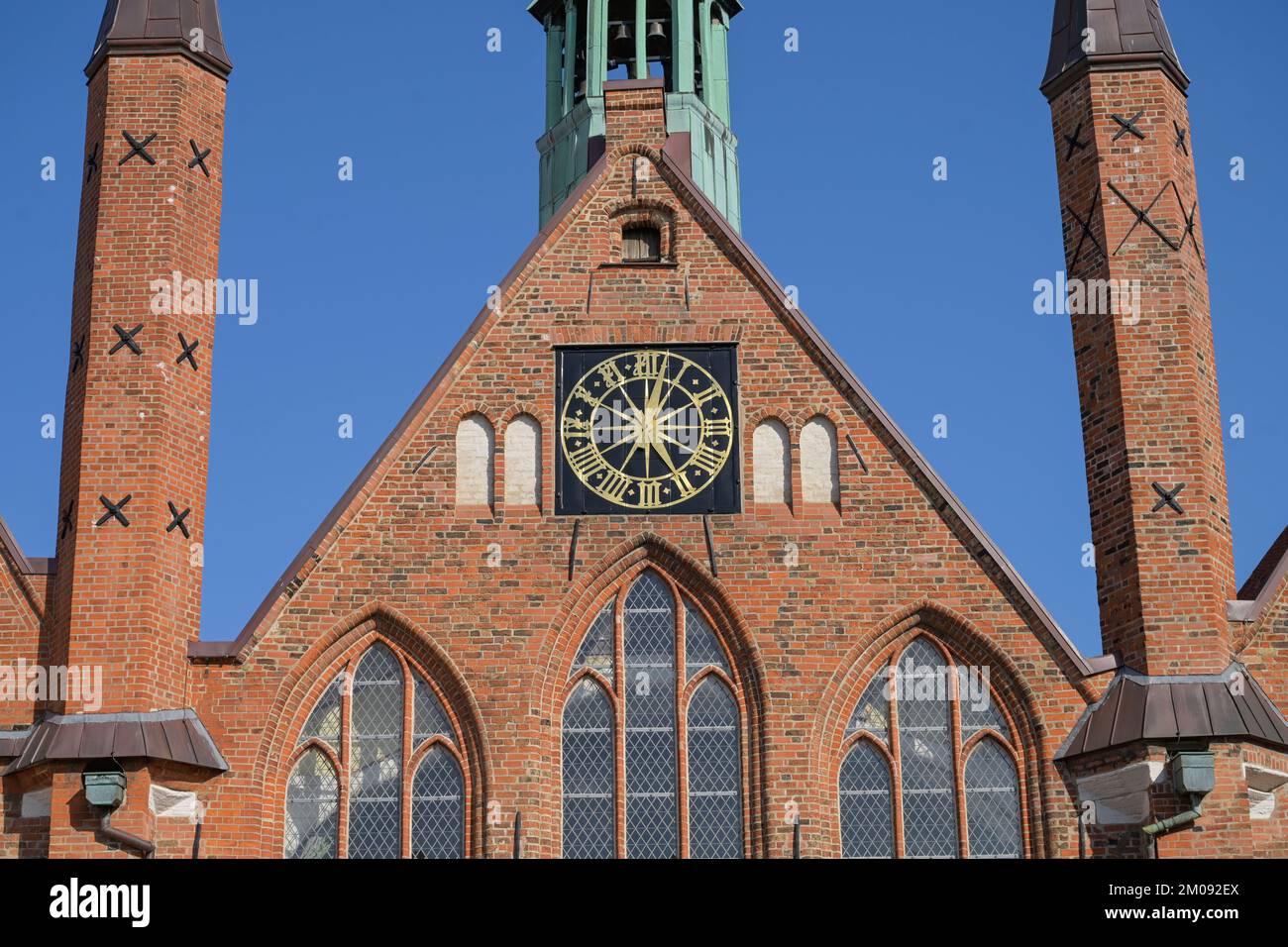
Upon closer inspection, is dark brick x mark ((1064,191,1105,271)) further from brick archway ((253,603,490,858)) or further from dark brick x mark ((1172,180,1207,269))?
brick archway ((253,603,490,858))

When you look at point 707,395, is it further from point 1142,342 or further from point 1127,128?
point 1127,128

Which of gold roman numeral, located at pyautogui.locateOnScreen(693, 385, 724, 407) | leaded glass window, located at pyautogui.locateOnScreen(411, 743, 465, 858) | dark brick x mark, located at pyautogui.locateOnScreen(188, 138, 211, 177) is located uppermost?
dark brick x mark, located at pyautogui.locateOnScreen(188, 138, 211, 177)

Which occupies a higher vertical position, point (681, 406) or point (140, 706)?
point (681, 406)

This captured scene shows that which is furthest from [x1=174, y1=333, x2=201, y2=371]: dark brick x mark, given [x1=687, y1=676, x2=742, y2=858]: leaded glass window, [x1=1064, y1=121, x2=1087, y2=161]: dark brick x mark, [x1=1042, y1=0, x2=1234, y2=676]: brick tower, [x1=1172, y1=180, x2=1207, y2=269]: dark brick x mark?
[x1=1172, y1=180, x2=1207, y2=269]: dark brick x mark

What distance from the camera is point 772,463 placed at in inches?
976

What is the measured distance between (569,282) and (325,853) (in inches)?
265

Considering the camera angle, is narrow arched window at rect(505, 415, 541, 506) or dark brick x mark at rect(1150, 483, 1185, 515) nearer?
dark brick x mark at rect(1150, 483, 1185, 515)

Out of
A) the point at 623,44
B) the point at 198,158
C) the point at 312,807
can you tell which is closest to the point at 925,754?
the point at 312,807

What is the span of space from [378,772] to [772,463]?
520 cm

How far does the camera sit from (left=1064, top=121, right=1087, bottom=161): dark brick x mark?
25.5 meters

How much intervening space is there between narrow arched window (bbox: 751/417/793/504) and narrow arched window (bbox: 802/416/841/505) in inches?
6.8

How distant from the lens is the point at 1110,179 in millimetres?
25156
